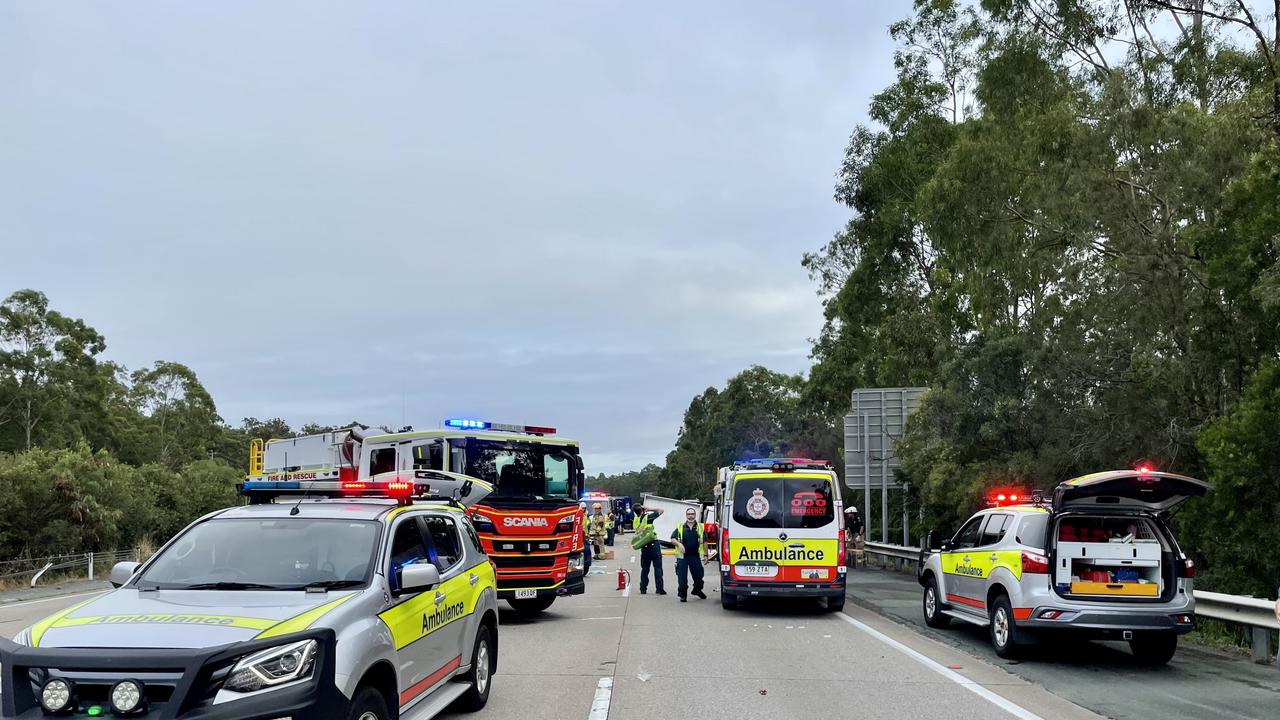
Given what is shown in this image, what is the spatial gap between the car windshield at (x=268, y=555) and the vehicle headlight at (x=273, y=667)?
0.99 metres

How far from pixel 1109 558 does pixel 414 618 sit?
8.07 meters

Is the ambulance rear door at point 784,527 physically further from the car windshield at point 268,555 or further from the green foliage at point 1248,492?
the car windshield at point 268,555

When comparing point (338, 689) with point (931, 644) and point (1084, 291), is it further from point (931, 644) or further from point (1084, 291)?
point (1084, 291)

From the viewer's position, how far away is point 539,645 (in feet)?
41.5

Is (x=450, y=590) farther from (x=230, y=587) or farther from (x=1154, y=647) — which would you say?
(x=1154, y=647)

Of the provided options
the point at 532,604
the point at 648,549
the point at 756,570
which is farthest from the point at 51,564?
the point at 756,570

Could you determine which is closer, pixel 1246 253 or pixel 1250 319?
pixel 1246 253

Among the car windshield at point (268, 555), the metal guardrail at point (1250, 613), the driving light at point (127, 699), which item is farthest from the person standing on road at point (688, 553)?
the driving light at point (127, 699)

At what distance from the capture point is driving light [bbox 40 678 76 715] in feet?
16.1

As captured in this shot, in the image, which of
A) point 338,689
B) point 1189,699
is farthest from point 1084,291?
point 338,689

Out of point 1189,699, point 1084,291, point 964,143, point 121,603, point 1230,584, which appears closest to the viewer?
point 121,603

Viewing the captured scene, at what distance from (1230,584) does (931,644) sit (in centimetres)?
550

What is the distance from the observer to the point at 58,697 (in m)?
4.91

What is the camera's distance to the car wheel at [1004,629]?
1135cm
